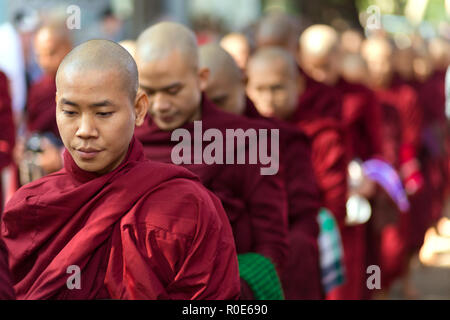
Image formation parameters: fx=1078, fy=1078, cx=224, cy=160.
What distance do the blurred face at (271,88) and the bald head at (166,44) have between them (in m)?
1.62

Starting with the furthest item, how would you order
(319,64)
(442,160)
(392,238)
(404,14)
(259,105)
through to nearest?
(404,14) → (442,160) → (392,238) → (319,64) → (259,105)

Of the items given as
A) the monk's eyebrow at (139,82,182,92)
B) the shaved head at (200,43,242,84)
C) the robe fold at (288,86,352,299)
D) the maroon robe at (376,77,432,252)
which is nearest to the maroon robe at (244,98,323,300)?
the shaved head at (200,43,242,84)

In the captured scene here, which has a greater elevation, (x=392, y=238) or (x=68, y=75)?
(x=68, y=75)

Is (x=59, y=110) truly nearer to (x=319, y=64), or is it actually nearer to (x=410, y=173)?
(x=319, y=64)

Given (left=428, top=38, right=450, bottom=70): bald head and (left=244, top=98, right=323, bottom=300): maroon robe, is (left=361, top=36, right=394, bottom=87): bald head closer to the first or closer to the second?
(left=428, top=38, right=450, bottom=70): bald head

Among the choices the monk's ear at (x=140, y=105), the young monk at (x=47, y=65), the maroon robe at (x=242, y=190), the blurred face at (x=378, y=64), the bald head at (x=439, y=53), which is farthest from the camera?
the bald head at (x=439, y=53)

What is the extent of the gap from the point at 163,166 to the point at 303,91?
12.3 feet

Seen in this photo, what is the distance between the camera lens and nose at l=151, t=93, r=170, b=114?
3906 millimetres

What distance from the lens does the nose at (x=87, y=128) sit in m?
2.95

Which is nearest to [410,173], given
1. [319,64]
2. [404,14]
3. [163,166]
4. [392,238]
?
[392,238]

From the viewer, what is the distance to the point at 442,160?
11.5m

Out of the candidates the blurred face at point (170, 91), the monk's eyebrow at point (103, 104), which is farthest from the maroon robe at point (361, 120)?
the monk's eyebrow at point (103, 104)

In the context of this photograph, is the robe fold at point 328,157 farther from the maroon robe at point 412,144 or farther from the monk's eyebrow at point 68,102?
the monk's eyebrow at point 68,102

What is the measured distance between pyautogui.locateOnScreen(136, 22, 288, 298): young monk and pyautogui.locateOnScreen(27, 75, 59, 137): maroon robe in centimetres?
191
